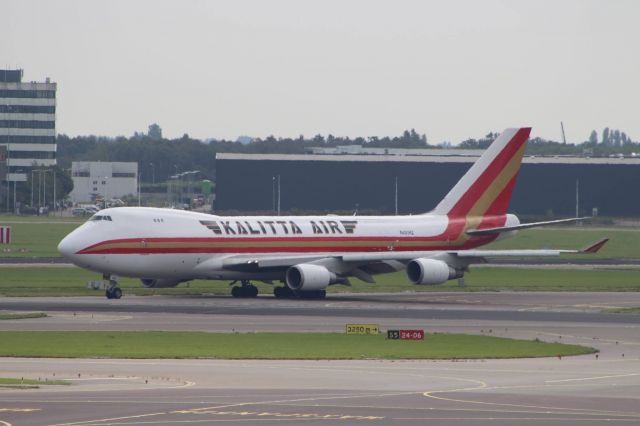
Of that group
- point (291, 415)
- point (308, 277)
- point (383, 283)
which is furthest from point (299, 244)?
point (291, 415)

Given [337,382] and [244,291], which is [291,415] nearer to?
[337,382]

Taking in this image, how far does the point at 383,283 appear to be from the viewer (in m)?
88.4

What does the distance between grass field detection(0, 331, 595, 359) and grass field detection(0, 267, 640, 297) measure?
24220mm

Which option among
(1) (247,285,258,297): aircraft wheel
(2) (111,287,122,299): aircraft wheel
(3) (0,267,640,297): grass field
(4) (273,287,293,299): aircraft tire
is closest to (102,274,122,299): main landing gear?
(2) (111,287,122,299): aircraft wheel

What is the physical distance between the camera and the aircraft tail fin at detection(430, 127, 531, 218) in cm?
8356

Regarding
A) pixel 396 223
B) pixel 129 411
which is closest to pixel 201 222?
pixel 396 223

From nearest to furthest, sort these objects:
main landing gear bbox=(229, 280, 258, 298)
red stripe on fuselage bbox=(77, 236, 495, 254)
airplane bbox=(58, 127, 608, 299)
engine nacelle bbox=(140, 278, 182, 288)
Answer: red stripe on fuselage bbox=(77, 236, 495, 254), airplane bbox=(58, 127, 608, 299), engine nacelle bbox=(140, 278, 182, 288), main landing gear bbox=(229, 280, 258, 298)

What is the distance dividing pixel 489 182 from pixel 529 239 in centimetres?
6633

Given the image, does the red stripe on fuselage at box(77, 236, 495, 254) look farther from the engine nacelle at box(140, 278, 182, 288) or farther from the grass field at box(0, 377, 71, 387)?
the grass field at box(0, 377, 71, 387)

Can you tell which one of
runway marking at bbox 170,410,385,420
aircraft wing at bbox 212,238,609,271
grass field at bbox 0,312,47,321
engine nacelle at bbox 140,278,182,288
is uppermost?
aircraft wing at bbox 212,238,609,271

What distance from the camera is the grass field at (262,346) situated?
4644 centimetres

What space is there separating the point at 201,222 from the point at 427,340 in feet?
86.7

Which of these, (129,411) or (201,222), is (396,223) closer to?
(201,222)

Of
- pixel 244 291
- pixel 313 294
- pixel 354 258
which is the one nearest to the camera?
pixel 354 258
